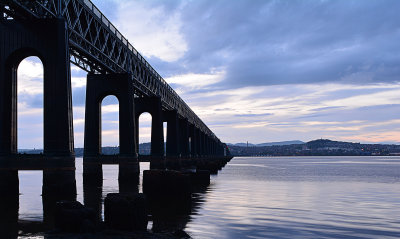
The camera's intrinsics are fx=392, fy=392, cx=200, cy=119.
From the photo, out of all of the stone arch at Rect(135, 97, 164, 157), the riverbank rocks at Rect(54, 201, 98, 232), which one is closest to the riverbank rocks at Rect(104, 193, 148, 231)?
the riverbank rocks at Rect(54, 201, 98, 232)

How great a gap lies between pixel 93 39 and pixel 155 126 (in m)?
24.5

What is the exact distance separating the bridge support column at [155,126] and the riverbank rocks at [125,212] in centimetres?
4672

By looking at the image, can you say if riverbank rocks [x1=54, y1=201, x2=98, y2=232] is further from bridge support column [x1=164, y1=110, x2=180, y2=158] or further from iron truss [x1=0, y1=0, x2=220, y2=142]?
bridge support column [x1=164, y1=110, x2=180, y2=158]

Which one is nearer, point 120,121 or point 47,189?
point 47,189

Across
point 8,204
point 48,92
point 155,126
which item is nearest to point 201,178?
point 155,126

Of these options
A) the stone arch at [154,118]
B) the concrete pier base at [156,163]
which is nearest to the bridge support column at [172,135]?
the stone arch at [154,118]

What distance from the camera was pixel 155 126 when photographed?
63438mm

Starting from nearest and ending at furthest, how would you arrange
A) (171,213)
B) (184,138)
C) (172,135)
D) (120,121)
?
(171,213) → (120,121) → (172,135) → (184,138)

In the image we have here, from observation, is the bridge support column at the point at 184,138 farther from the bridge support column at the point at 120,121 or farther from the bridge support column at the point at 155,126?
the bridge support column at the point at 120,121

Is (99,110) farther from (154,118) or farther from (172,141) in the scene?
(172,141)

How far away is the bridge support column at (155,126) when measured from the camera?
203 ft

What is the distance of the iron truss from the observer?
90.4 ft

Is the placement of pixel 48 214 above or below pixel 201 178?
above

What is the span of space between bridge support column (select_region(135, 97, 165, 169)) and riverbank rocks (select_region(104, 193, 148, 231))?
4672 cm
